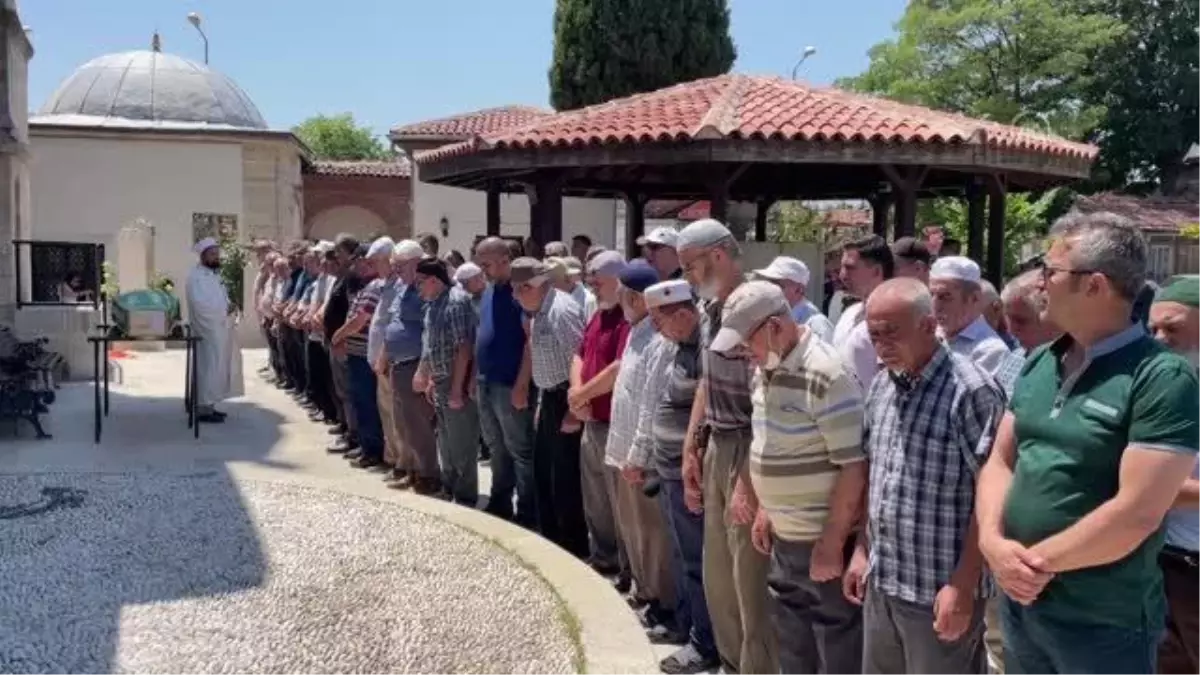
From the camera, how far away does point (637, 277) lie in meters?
5.11

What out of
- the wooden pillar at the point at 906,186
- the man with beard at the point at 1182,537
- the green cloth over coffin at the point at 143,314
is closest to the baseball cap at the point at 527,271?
the man with beard at the point at 1182,537

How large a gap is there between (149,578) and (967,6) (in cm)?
3167

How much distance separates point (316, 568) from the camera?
5.98 meters

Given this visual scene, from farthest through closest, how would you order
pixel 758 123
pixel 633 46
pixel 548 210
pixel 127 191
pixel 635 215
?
pixel 127 191 → pixel 633 46 → pixel 635 215 → pixel 548 210 → pixel 758 123

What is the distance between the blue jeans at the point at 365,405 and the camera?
878cm

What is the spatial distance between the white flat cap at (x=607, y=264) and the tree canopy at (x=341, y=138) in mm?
62963

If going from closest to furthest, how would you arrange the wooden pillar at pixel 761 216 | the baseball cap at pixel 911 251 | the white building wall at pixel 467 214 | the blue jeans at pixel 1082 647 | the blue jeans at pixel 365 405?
the blue jeans at pixel 1082 647, the baseball cap at pixel 911 251, the blue jeans at pixel 365 405, the wooden pillar at pixel 761 216, the white building wall at pixel 467 214

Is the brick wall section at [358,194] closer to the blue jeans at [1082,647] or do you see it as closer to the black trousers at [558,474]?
the black trousers at [558,474]

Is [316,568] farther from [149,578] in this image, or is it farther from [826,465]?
[826,465]

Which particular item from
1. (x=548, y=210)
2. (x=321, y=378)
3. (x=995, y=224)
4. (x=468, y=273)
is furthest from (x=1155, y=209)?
(x=468, y=273)

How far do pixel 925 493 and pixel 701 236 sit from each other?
1.63 meters

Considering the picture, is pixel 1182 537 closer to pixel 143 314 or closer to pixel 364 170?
pixel 143 314

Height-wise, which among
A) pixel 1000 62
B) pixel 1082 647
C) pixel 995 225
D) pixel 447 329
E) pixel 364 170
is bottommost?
pixel 1082 647

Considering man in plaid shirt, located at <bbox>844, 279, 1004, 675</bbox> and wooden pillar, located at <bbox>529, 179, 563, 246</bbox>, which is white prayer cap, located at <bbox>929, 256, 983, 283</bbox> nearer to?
man in plaid shirt, located at <bbox>844, 279, 1004, 675</bbox>
